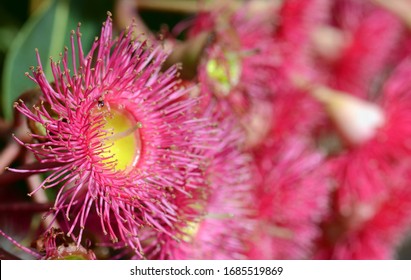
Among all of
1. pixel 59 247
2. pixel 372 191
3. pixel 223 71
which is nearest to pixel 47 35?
pixel 223 71

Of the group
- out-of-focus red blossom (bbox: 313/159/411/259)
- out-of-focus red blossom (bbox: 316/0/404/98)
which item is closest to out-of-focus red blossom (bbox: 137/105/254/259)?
out-of-focus red blossom (bbox: 313/159/411/259)

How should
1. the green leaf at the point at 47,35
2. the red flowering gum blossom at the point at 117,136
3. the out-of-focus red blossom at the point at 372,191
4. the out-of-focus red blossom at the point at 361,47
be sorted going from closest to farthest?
the red flowering gum blossom at the point at 117,136 < the green leaf at the point at 47,35 < the out-of-focus red blossom at the point at 372,191 < the out-of-focus red blossom at the point at 361,47

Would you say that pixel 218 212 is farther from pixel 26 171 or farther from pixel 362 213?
pixel 362 213

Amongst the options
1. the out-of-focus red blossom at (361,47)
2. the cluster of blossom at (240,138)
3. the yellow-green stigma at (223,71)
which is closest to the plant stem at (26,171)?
the cluster of blossom at (240,138)

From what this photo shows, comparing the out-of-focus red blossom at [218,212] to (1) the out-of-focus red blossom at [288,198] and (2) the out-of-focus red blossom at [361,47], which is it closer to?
(1) the out-of-focus red blossom at [288,198]

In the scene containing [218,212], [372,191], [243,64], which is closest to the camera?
[218,212]

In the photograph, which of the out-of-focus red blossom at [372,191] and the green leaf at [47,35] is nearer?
the green leaf at [47,35]
